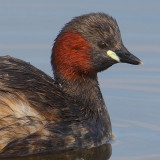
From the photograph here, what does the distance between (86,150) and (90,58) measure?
4.35ft

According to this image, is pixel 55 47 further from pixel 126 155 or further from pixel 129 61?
pixel 126 155

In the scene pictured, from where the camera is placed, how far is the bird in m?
11.4

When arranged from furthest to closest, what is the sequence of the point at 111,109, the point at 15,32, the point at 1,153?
the point at 15,32 < the point at 111,109 < the point at 1,153

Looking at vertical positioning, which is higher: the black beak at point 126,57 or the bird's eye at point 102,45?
the bird's eye at point 102,45

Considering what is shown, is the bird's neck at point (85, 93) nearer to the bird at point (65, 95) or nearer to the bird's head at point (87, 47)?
the bird at point (65, 95)

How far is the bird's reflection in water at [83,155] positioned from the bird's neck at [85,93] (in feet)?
1.89

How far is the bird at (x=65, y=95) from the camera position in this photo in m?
11.4

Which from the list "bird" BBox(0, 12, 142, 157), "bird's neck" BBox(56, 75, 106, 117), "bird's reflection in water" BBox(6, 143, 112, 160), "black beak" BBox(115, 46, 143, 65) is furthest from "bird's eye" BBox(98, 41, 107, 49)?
"bird's reflection in water" BBox(6, 143, 112, 160)

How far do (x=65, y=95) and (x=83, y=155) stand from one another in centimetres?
94

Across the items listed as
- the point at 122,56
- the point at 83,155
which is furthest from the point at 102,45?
the point at 83,155

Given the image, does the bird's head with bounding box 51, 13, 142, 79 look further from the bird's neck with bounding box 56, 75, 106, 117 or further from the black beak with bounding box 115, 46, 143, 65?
the bird's neck with bounding box 56, 75, 106, 117

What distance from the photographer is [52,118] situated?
38.2 feet

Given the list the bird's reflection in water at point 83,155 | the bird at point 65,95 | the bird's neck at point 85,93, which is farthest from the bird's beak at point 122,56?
the bird's reflection in water at point 83,155

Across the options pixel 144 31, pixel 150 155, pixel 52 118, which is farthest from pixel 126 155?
pixel 144 31
